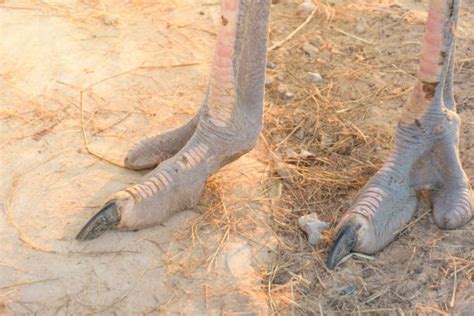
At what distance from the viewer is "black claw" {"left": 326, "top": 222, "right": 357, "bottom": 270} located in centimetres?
287

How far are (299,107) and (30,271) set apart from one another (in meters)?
1.68

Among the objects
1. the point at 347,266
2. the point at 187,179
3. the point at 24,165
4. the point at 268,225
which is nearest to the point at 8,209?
the point at 24,165

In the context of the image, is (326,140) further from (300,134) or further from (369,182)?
(369,182)

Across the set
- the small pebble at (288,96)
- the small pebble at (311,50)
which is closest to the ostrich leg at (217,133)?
the small pebble at (288,96)

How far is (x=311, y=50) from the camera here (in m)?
4.32

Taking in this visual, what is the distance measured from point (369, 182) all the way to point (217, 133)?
67 cm

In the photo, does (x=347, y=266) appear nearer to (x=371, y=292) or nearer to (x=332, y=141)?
(x=371, y=292)

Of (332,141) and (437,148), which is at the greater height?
(437,148)

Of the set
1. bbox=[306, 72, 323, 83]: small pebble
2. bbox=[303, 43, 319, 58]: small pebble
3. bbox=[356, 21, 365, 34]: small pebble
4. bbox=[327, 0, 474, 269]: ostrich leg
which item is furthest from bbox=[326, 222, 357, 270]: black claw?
bbox=[356, 21, 365, 34]: small pebble

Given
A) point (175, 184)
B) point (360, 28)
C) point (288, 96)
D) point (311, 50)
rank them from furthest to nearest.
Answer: point (360, 28), point (311, 50), point (288, 96), point (175, 184)

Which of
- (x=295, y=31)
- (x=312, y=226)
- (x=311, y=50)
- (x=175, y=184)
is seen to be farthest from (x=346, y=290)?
(x=295, y=31)

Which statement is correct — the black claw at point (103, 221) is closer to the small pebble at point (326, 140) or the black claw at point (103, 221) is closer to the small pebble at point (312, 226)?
the small pebble at point (312, 226)

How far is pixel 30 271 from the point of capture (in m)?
2.80

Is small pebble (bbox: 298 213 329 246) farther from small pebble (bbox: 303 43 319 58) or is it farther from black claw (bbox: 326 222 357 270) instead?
small pebble (bbox: 303 43 319 58)
